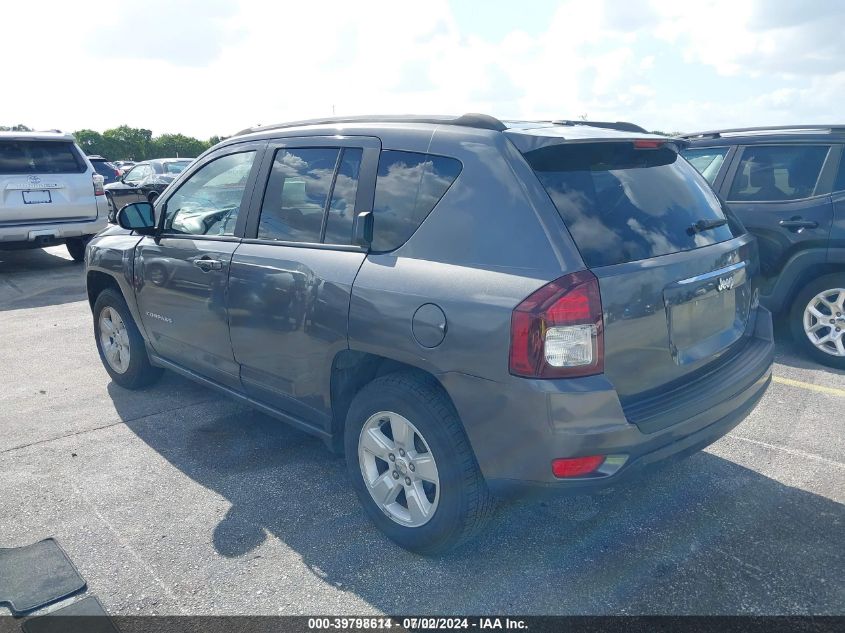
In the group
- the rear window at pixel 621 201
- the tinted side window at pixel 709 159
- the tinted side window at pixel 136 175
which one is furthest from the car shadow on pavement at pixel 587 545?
the tinted side window at pixel 136 175

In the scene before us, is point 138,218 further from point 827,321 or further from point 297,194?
point 827,321

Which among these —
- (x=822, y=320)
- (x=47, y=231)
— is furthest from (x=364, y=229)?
(x=47, y=231)

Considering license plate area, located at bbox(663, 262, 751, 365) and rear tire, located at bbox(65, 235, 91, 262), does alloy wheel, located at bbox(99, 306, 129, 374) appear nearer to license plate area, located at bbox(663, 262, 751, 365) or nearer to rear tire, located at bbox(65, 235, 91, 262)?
license plate area, located at bbox(663, 262, 751, 365)

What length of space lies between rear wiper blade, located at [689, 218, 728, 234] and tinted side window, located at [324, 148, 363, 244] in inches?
61.5

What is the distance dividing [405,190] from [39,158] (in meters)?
9.33

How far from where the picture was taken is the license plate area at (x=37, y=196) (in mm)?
9945

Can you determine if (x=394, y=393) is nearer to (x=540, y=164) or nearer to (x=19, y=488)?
(x=540, y=164)

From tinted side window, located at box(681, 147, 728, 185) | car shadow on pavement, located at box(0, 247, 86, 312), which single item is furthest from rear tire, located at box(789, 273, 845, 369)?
car shadow on pavement, located at box(0, 247, 86, 312)

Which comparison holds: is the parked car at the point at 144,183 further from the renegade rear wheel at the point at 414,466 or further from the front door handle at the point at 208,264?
the renegade rear wheel at the point at 414,466

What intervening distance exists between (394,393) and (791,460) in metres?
2.47

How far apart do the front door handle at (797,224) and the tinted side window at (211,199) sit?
4.28 m

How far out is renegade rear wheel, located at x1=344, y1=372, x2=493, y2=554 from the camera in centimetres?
277

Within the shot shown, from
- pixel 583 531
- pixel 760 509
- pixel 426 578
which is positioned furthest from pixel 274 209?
pixel 760 509

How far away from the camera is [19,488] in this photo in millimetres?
3791
